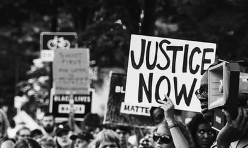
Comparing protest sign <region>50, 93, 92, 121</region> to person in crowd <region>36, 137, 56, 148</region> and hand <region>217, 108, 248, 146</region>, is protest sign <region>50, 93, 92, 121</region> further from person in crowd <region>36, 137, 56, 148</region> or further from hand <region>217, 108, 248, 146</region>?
hand <region>217, 108, 248, 146</region>

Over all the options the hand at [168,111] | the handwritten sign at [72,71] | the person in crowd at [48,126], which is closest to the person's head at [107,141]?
the hand at [168,111]

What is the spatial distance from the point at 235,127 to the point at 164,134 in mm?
1953

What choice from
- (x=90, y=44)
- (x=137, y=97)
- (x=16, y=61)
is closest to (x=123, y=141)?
(x=137, y=97)

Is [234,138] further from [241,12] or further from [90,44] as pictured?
[241,12]

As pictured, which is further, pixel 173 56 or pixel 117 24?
pixel 117 24

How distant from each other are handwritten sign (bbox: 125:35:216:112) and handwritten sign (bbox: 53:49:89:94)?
5.01 meters

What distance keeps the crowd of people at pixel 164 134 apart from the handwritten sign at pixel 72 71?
28.1 inches

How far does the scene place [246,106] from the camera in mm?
3121

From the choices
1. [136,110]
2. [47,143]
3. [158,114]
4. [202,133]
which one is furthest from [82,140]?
[202,133]

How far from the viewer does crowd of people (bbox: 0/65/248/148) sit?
316 centimetres

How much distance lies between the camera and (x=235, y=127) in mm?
3064

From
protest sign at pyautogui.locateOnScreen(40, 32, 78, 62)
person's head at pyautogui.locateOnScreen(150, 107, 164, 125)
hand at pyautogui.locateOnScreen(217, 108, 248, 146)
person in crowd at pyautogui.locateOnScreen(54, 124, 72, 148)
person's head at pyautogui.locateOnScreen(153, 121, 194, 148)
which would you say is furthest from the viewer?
protest sign at pyautogui.locateOnScreen(40, 32, 78, 62)

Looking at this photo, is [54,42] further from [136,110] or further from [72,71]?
[136,110]

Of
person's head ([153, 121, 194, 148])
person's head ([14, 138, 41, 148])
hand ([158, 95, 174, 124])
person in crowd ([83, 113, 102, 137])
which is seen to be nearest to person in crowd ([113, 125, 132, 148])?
person in crowd ([83, 113, 102, 137])
